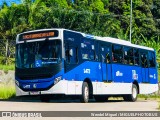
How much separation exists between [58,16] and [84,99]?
99.1ft

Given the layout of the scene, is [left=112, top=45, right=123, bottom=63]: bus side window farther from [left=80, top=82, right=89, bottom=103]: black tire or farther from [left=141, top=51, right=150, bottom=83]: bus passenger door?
[left=80, top=82, right=89, bottom=103]: black tire

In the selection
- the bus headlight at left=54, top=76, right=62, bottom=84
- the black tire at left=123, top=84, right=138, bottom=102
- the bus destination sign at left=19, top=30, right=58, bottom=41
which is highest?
the bus destination sign at left=19, top=30, right=58, bottom=41

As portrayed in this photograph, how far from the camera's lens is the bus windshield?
2116 cm

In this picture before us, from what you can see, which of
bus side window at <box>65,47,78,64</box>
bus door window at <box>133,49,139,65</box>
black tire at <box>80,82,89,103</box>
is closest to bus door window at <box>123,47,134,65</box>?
bus door window at <box>133,49,139,65</box>

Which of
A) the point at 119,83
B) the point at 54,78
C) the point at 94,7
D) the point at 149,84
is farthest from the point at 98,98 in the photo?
the point at 94,7

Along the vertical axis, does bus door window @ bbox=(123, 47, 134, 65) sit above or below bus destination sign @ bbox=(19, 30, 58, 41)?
below

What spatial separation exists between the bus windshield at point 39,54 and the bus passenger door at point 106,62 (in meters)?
3.65

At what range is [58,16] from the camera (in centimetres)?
5188

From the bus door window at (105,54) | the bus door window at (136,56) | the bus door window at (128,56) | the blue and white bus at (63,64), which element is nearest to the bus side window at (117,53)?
the blue and white bus at (63,64)

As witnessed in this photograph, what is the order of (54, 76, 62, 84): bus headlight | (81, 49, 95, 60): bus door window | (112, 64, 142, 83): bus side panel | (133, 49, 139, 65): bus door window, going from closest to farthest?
1. (54, 76, 62, 84): bus headlight
2. (81, 49, 95, 60): bus door window
3. (112, 64, 142, 83): bus side panel
4. (133, 49, 139, 65): bus door window

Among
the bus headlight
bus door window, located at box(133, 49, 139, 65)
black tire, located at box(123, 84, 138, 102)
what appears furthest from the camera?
bus door window, located at box(133, 49, 139, 65)

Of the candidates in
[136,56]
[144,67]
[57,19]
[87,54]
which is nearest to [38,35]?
[87,54]

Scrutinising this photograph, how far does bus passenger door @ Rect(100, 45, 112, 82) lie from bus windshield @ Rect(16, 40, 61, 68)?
12.0 feet

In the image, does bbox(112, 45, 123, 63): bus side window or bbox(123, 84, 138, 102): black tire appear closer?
bbox(112, 45, 123, 63): bus side window
